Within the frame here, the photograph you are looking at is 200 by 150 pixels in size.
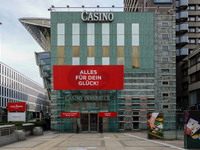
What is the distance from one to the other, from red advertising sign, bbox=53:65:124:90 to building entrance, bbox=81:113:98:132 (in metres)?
4.08

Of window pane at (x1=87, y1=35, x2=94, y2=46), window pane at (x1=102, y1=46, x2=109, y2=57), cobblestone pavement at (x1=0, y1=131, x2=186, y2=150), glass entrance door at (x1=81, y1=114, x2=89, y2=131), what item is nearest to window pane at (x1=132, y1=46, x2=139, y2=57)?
window pane at (x1=102, y1=46, x2=109, y2=57)

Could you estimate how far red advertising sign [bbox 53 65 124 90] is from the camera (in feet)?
121

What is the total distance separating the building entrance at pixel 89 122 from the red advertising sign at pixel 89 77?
4.08 meters

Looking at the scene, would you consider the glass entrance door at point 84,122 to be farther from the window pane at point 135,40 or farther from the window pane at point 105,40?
the window pane at point 135,40

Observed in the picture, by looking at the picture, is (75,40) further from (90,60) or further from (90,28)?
(90,60)

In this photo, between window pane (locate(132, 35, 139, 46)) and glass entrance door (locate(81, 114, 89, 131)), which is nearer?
glass entrance door (locate(81, 114, 89, 131))

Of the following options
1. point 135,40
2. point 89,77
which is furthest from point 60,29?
point 135,40

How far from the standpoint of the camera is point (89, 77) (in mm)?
37094

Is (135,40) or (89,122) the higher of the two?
(135,40)

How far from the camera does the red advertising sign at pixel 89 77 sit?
36969 mm

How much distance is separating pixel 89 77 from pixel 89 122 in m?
6.75

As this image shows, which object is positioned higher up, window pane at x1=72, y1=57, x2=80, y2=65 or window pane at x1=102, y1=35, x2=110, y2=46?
window pane at x1=102, y1=35, x2=110, y2=46

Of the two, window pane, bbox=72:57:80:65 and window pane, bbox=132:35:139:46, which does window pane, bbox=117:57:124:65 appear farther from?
window pane, bbox=72:57:80:65

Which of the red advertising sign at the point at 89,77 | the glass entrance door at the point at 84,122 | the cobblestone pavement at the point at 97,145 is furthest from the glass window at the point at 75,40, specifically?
the cobblestone pavement at the point at 97,145
